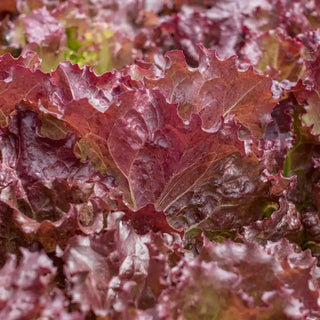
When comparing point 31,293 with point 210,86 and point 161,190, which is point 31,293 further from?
point 210,86

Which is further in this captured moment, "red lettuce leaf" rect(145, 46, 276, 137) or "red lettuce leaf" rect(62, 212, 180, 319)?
"red lettuce leaf" rect(145, 46, 276, 137)

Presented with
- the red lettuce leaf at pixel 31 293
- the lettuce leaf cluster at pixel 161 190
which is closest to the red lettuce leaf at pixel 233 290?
the lettuce leaf cluster at pixel 161 190

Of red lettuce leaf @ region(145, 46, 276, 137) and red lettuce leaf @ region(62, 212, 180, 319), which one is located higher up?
red lettuce leaf @ region(145, 46, 276, 137)

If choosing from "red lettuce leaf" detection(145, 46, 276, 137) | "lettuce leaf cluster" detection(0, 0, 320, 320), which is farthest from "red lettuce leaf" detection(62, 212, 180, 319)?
"red lettuce leaf" detection(145, 46, 276, 137)

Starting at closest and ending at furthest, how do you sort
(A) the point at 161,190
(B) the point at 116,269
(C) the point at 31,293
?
(C) the point at 31,293 < (B) the point at 116,269 < (A) the point at 161,190

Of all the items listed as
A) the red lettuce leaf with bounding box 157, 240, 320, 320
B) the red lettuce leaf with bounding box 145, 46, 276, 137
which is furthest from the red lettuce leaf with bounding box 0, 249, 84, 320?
the red lettuce leaf with bounding box 145, 46, 276, 137

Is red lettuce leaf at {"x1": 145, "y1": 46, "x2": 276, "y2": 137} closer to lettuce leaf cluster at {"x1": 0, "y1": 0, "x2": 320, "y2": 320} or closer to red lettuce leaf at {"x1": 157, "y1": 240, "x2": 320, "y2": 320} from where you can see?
lettuce leaf cluster at {"x1": 0, "y1": 0, "x2": 320, "y2": 320}

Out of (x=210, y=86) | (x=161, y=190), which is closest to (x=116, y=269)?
(x=161, y=190)

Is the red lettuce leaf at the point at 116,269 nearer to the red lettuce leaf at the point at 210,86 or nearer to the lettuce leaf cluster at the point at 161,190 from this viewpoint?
the lettuce leaf cluster at the point at 161,190

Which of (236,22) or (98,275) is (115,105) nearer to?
(98,275)

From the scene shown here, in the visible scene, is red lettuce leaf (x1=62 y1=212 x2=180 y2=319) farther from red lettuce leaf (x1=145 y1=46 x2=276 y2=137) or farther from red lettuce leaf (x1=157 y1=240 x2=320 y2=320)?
red lettuce leaf (x1=145 y1=46 x2=276 y2=137)

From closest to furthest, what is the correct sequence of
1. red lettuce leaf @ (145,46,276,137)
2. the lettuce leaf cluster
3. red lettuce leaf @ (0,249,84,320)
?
red lettuce leaf @ (0,249,84,320)
the lettuce leaf cluster
red lettuce leaf @ (145,46,276,137)

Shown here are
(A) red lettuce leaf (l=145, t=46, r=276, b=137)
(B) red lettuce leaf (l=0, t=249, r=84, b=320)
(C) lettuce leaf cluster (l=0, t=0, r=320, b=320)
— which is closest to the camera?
(B) red lettuce leaf (l=0, t=249, r=84, b=320)
